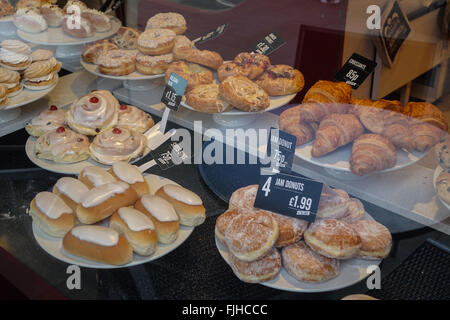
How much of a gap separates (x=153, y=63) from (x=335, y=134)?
0.89m

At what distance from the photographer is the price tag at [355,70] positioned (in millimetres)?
1310

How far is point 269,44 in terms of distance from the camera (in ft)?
5.39

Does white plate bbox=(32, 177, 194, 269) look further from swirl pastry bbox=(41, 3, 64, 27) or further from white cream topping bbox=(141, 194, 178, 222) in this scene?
swirl pastry bbox=(41, 3, 64, 27)

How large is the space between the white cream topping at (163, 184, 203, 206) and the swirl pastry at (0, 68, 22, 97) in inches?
35.7

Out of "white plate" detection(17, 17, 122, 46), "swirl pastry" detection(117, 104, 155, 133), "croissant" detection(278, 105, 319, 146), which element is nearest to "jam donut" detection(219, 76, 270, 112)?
"croissant" detection(278, 105, 319, 146)

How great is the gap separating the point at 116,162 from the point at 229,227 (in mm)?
526

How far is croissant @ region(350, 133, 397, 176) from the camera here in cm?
114

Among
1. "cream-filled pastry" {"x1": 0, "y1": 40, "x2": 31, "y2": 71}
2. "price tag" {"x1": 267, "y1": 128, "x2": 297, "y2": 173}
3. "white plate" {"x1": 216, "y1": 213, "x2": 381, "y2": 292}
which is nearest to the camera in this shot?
"white plate" {"x1": 216, "y1": 213, "x2": 381, "y2": 292}

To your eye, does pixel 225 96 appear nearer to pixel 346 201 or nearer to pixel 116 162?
pixel 116 162

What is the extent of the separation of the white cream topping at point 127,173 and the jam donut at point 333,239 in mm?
524

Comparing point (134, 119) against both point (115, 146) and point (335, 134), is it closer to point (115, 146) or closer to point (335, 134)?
point (115, 146)

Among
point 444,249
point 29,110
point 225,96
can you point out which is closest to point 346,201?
point 444,249

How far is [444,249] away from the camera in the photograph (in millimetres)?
1107

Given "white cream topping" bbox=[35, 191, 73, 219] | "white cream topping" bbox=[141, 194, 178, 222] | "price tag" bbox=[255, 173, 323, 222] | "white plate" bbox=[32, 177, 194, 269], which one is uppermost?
"price tag" bbox=[255, 173, 323, 222]
